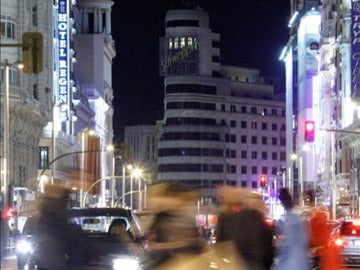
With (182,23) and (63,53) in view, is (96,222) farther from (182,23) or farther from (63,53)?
(182,23)

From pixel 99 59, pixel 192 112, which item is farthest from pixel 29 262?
pixel 192 112

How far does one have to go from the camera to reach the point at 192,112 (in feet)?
591

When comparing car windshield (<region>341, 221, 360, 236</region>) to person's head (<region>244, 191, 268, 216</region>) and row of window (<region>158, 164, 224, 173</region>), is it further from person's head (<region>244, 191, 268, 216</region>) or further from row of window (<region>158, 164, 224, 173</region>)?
row of window (<region>158, 164, 224, 173</region>)

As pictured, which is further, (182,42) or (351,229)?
(182,42)

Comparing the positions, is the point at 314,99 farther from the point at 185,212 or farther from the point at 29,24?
the point at 185,212

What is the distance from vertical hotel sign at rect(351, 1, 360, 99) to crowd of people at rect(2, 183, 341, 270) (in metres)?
64.9

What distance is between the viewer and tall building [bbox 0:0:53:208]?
226 ft

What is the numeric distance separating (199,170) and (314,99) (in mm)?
59600

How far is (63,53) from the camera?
307ft

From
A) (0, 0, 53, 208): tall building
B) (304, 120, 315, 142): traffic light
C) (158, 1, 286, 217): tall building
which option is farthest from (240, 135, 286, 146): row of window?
(304, 120, 315, 142): traffic light

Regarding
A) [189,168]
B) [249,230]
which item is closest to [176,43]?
[189,168]

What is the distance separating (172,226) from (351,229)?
19.4m

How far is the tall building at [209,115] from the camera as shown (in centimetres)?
18062

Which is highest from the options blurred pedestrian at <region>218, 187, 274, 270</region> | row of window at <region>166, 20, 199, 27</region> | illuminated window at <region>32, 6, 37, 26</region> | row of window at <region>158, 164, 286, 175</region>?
row of window at <region>166, 20, 199, 27</region>
